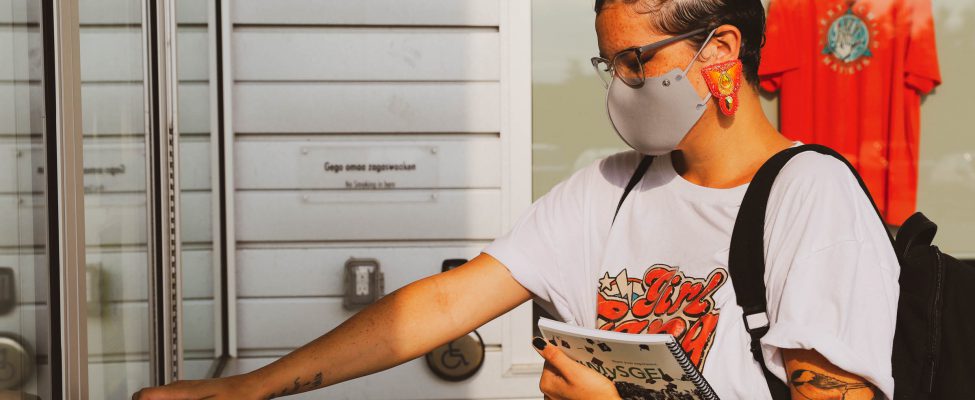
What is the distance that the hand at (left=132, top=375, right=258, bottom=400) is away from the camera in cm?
142

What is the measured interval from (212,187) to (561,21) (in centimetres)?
151

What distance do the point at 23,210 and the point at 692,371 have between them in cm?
103

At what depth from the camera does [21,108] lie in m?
1.38

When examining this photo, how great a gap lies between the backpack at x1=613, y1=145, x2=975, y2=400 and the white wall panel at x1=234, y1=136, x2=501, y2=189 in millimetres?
2202

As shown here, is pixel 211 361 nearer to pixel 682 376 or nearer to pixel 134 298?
pixel 134 298

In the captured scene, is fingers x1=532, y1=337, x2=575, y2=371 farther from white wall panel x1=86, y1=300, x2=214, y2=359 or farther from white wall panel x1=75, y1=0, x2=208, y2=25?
white wall panel x1=75, y1=0, x2=208, y2=25

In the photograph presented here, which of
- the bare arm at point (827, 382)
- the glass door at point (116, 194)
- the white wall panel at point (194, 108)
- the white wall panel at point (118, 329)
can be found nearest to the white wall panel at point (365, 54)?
the white wall panel at point (194, 108)

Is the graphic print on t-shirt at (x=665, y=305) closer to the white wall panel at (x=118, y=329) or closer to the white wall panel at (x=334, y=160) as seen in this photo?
the white wall panel at (x=118, y=329)

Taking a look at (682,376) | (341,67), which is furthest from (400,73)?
(682,376)

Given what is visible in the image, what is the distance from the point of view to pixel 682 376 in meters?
1.40

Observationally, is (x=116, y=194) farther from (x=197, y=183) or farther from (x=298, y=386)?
(x=197, y=183)

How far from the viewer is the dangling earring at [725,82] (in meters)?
1.60

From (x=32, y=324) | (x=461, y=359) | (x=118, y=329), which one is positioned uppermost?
(x=32, y=324)

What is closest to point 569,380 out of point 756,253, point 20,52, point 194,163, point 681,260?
point 681,260
